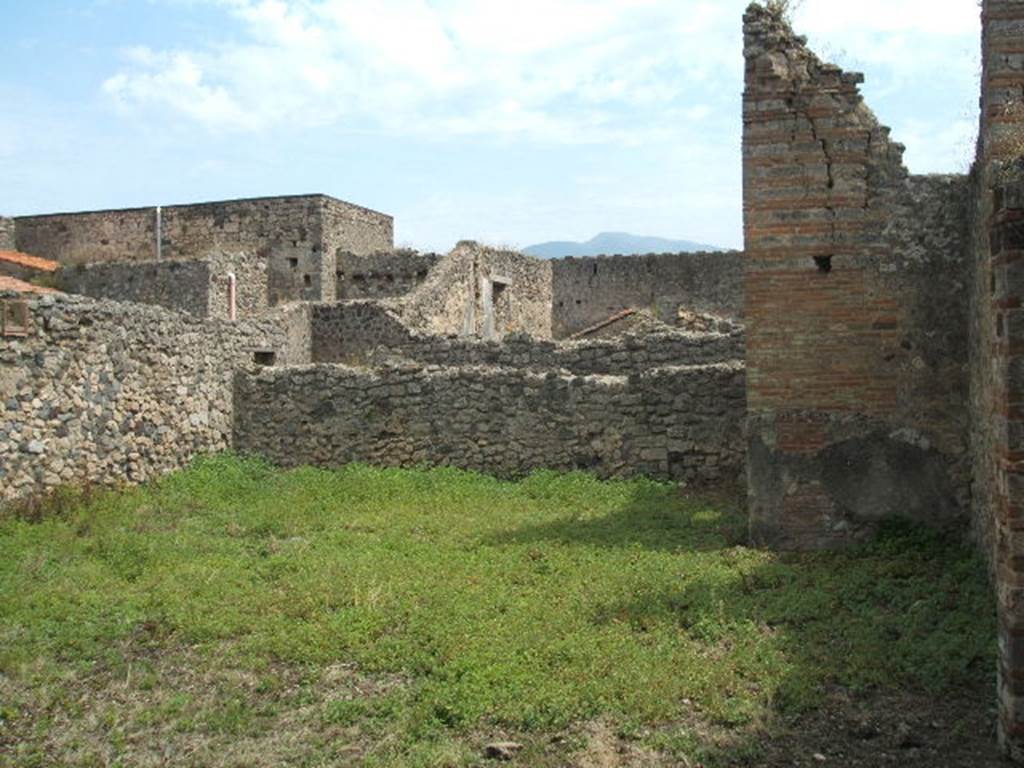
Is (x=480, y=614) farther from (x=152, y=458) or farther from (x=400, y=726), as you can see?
(x=152, y=458)

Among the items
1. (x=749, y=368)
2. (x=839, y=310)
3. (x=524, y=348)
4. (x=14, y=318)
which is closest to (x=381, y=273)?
(x=524, y=348)

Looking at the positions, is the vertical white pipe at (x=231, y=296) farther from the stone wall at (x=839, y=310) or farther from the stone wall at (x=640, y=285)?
the stone wall at (x=839, y=310)

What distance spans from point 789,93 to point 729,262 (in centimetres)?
1667

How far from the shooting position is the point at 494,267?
21.5 metres

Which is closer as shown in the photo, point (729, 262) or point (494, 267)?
point (494, 267)

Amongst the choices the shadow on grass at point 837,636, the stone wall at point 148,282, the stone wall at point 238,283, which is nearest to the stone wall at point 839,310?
the shadow on grass at point 837,636

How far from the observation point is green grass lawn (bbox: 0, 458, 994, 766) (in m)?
5.15

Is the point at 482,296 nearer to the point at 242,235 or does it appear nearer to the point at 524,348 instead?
the point at 242,235

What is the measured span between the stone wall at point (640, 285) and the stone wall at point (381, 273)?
5.93m

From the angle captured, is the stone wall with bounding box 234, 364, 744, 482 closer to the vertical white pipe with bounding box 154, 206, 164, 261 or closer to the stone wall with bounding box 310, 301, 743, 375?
the stone wall with bounding box 310, 301, 743, 375

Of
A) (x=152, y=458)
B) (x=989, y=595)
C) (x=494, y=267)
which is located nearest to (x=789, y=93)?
(x=989, y=595)

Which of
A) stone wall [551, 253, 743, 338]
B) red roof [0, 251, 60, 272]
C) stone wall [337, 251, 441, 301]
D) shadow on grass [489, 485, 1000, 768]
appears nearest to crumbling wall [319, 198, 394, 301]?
stone wall [337, 251, 441, 301]

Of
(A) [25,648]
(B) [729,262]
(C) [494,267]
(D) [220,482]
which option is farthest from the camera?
(B) [729,262]

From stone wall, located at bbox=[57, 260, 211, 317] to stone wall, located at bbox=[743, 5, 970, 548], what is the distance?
12132 mm
